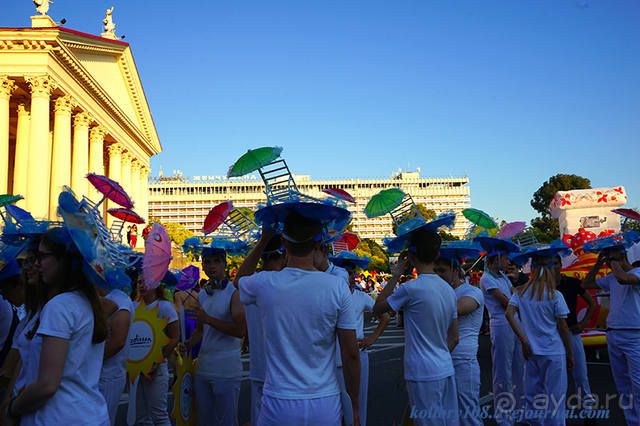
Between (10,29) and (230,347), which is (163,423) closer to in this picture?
(230,347)

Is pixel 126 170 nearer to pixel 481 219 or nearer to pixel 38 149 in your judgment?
pixel 38 149

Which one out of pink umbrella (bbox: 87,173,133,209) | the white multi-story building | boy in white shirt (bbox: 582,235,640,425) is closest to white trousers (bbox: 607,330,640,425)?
boy in white shirt (bbox: 582,235,640,425)

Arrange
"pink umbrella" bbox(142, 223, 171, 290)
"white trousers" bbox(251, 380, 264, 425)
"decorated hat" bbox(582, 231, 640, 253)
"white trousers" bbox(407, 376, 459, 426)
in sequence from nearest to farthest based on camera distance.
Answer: "pink umbrella" bbox(142, 223, 171, 290), "white trousers" bbox(407, 376, 459, 426), "white trousers" bbox(251, 380, 264, 425), "decorated hat" bbox(582, 231, 640, 253)

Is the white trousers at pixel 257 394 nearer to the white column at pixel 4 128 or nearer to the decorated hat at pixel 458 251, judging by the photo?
the decorated hat at pixel 458 251

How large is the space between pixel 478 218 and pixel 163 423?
4289 mm

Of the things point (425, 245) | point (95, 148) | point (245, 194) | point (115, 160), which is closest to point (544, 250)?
point (425, 245)

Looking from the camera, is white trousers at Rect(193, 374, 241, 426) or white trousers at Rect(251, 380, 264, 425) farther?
white trousers at Rect(193, 374, 241, 426)

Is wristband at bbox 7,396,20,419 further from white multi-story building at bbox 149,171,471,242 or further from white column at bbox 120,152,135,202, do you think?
white multi-story building at bbox 149,171,471,242

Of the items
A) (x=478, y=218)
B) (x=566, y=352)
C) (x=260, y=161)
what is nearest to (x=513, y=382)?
(x=566, y=352)

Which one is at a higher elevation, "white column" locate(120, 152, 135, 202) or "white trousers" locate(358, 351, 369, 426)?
"white column" locate(120, 152, 135, 202)

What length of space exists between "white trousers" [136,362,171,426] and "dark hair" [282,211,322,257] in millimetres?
3065

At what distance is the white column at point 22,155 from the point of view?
27406 mm

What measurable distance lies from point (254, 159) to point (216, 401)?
103 inches

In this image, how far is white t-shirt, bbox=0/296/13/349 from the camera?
145 inches
